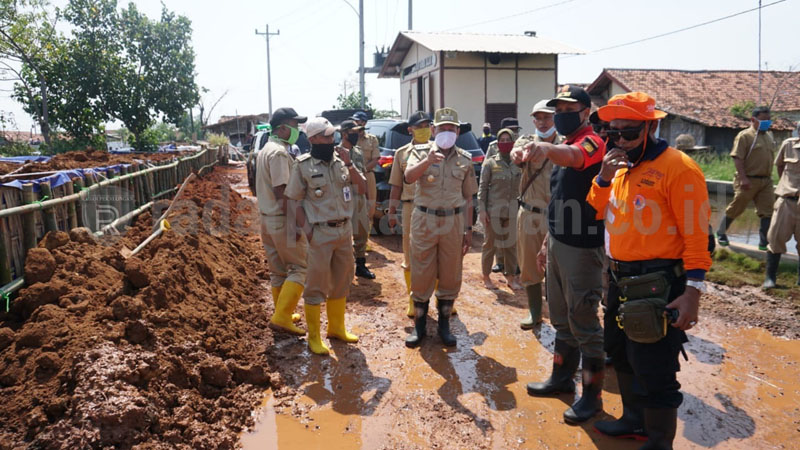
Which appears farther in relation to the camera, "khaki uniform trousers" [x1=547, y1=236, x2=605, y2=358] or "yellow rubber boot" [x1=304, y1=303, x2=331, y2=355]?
"yellow rubber boot" [x1=304, y1=303, x2=331, y2=355]

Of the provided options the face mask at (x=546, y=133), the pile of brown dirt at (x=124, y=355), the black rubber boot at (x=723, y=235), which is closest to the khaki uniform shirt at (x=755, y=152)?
the black rubber boot at (x=723, y=235)

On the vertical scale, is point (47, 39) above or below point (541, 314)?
above

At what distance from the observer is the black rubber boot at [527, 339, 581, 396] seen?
3736 millimetres

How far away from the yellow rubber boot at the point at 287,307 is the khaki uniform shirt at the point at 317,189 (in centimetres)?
78

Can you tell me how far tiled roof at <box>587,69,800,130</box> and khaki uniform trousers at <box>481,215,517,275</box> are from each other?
65.0ft

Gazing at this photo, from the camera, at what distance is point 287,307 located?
15.7ft

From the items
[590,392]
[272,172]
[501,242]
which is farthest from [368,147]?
[590,392]

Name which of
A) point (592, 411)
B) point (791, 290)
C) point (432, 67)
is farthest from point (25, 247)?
point (432, 67)

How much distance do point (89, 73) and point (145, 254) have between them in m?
22.8

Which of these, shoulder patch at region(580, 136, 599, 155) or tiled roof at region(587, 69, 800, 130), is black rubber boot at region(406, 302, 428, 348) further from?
tiled roof at region(587, 69, 800, 130)

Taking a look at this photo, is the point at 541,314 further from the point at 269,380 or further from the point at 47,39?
the point at 47,39

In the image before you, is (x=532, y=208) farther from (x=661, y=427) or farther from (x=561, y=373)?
(x=661, y=427)

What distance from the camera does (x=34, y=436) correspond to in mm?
2742

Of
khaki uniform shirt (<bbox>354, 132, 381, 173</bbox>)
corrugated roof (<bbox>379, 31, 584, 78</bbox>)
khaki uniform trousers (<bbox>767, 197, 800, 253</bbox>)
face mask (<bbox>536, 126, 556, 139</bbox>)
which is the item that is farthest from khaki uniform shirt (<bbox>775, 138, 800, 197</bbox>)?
corrugated roof (<bbox>379, 31, 584, 78</bbox>)
